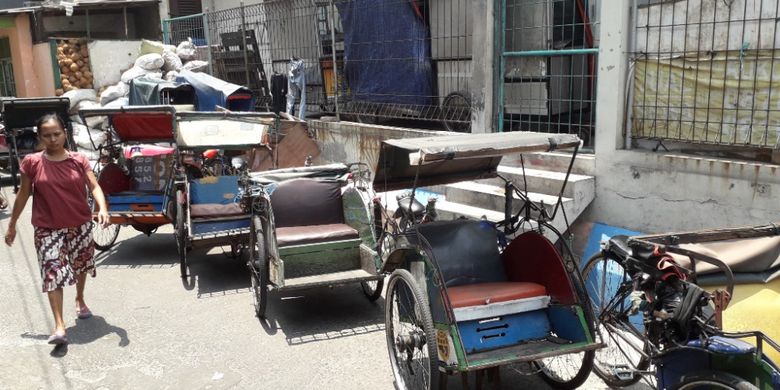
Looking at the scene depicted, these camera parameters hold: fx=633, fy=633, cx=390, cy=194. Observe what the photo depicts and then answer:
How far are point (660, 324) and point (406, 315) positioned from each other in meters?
1.55

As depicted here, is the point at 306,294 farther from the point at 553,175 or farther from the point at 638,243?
the point at 638,243

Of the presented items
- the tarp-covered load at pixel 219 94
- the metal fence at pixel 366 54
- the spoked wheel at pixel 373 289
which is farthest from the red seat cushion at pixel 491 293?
the tarp-covered load at pixel 219 94

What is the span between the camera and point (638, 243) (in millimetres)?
3439

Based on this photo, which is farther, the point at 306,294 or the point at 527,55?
the point at 527,55

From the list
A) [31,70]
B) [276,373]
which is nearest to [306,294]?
[276,373]

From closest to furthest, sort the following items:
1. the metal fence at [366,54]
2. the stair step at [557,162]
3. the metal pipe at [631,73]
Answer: the metal pipe at [631,73] < the stair step at [557,162] < the metal fence at [366,54]

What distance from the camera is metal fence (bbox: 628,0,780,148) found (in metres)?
5.38

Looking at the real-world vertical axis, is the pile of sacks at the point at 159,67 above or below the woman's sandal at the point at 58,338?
above

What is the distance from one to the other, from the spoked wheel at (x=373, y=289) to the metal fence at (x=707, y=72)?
Answer: 299cm

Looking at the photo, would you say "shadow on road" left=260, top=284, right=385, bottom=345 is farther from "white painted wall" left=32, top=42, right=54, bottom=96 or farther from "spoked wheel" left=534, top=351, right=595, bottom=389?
"white painted wall" left=32, top=42, right=54, bottom=96

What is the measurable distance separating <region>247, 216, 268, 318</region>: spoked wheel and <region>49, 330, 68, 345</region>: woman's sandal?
1523mm

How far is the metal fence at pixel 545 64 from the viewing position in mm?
7891

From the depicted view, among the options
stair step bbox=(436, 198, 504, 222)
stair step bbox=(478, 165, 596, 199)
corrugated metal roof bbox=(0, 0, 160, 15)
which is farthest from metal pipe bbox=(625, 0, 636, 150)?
corrugated metal roof bbox=(0, 0, 160, 15)

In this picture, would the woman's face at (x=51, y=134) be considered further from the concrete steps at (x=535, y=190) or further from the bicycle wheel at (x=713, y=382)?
the bicycle wheel at (x=713, y=382)
